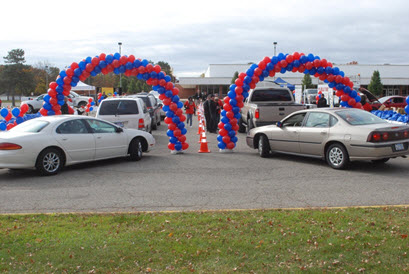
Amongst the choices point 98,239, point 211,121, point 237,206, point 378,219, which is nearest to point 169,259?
point 98,239

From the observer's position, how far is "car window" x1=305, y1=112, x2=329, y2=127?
1087cm

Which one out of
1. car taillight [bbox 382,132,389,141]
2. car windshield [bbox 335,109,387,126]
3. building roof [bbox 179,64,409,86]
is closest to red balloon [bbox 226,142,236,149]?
car windshield [bbox 335,109,387,126]

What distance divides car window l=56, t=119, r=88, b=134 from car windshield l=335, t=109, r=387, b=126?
254 inches

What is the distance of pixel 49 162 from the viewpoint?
32.9ft

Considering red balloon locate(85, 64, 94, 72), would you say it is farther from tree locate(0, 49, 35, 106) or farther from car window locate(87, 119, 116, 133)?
tree locate(0, 49, 35, 106)

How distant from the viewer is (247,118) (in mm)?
18859

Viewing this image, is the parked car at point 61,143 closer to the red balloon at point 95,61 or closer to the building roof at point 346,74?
the red balloon at point 95,61

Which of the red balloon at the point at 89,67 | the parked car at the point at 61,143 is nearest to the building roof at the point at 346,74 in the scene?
the red balloon at the point at 89,67

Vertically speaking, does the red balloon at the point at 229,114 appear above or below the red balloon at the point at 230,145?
above

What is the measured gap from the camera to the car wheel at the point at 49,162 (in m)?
9.84

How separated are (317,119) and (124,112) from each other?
7276 mm

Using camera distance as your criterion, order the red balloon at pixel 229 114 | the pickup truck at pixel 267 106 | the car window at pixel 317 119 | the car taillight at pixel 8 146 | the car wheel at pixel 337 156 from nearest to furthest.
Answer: the car taillight at pixel 8 146 < the car wheel at pixel 337 156 < the car window at pixel 317 119 < the red balloon at pixel 229 114 < the pickup truck at pixel 267 106

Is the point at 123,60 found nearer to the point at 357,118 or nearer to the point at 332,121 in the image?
the point at 332,121

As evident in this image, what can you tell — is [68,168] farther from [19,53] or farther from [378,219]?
[19,53]
